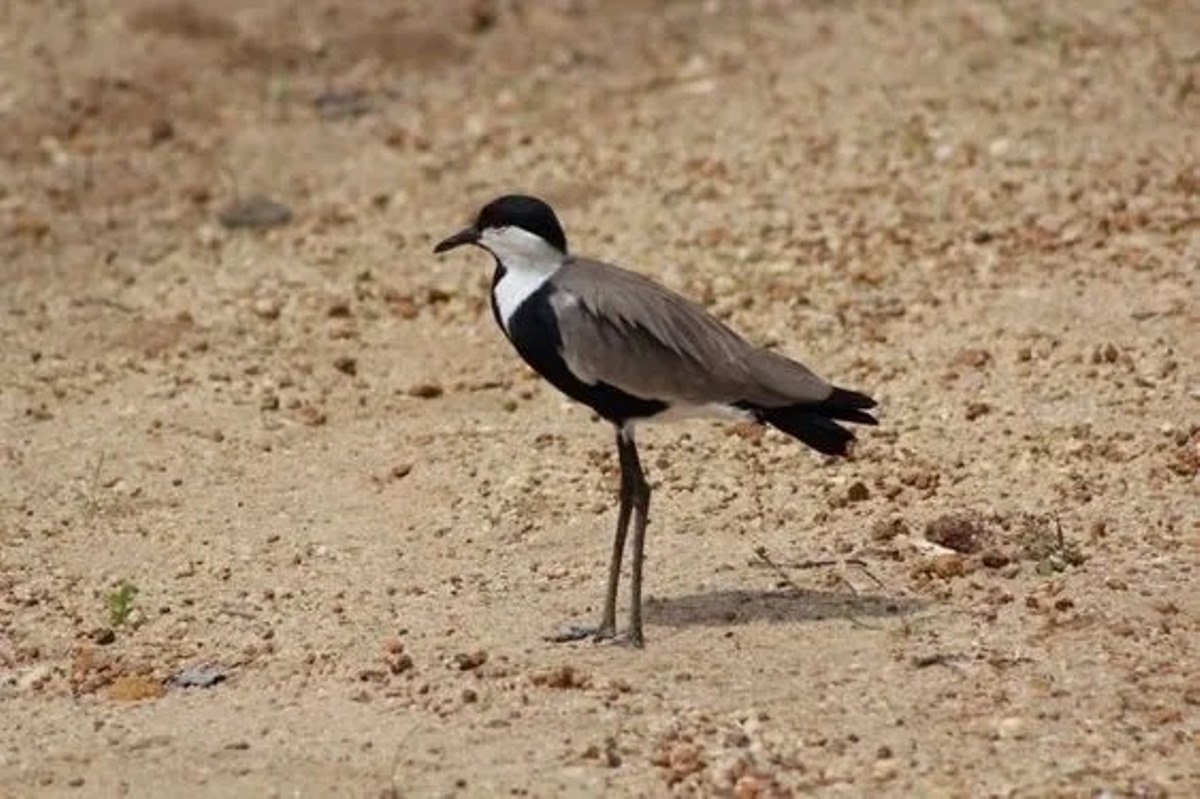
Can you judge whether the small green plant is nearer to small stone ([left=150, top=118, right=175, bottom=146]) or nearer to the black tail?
the black tail

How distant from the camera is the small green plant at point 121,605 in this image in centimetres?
674

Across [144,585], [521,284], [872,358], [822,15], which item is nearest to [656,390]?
[521,284]

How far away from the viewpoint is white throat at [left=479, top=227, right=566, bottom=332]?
21.5 feet

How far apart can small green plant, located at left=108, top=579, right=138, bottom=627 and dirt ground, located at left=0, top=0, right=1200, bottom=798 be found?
1cm

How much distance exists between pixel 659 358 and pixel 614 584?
579mm

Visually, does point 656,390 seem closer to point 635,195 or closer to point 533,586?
point 533,586

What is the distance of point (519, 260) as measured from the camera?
21.7ft

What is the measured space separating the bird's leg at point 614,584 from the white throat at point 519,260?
446 mm

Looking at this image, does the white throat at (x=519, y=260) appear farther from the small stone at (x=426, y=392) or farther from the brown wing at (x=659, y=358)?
the small stone at (x=426, y=392)

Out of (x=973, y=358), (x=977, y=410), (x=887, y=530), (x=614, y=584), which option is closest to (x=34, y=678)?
(x=614, y=584)

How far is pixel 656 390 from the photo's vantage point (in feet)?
21.2

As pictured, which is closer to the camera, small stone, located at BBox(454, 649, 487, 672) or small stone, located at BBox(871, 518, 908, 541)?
small stone, located at BBox(454, 649, 487, 672)

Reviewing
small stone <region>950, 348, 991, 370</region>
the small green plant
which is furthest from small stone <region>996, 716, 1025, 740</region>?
small stone <region>950, 348, 991, 370</region>

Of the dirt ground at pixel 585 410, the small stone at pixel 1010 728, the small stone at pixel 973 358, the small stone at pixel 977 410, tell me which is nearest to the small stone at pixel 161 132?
the dirt ground at pixel 585 410
